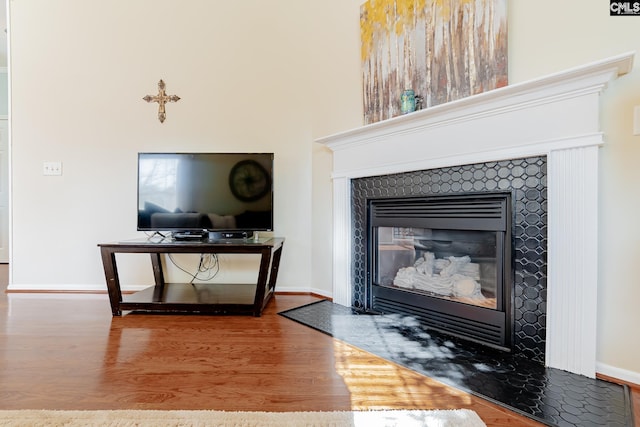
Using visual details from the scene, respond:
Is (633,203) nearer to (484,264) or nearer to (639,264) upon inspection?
(639,264)

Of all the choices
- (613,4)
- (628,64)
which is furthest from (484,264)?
(613,4)

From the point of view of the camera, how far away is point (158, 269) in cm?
269

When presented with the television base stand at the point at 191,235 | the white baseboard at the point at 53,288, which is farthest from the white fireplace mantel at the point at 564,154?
the white baseboard at the point at 53,288

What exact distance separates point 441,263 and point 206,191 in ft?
6.02

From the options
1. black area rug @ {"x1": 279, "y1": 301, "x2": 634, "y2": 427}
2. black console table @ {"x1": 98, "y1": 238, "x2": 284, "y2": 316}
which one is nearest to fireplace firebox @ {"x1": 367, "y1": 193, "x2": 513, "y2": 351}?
black area rug @ {"x1": 279, "y1": 301, "x2": 634, "y2": 427}

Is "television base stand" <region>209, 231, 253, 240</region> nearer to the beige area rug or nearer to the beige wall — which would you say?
the beige wall

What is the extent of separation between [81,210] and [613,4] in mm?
3840

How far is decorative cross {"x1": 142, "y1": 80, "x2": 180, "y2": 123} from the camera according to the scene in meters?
2.76

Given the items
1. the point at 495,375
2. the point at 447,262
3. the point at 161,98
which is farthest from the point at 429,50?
the point at 161,98

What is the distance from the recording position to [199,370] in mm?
1396

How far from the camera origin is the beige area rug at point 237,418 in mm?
1010

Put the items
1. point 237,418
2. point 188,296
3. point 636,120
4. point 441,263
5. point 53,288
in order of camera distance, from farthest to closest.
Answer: point 53,288 → point 188,296 → point 441,263 → point 636,120 → point 237,418

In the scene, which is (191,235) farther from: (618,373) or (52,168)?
(618,373)

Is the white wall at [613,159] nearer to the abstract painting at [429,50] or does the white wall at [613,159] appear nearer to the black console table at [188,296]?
the abstract painting at [429,50]
